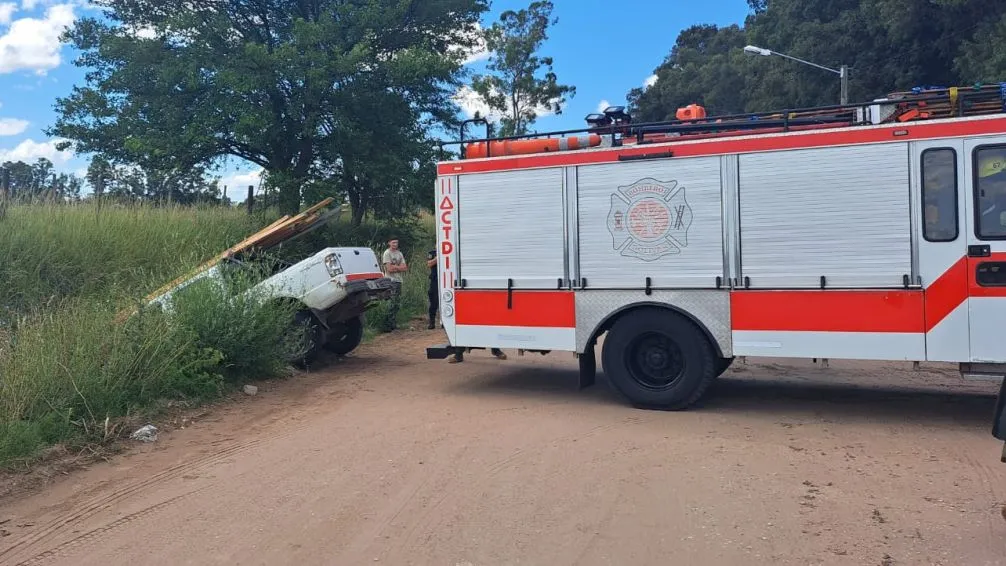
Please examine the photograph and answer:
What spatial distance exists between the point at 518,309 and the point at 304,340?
3497 millimetres

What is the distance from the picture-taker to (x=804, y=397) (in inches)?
335

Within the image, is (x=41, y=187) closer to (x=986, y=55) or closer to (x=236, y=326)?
(x=236, y=326)

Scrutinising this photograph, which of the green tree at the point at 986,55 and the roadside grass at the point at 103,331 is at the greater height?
the green tree at the point at 986,55

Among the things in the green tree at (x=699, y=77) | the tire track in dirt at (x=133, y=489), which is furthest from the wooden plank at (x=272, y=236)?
the green tree at (x=699, y=77)

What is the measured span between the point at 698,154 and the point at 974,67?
24768mm

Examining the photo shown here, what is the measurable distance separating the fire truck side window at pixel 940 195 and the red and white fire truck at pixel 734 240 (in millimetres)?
12

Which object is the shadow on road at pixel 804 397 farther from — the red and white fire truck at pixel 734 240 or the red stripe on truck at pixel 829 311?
the red stripe on truck at pixel 829 311

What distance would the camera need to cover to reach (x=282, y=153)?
20.0 meters

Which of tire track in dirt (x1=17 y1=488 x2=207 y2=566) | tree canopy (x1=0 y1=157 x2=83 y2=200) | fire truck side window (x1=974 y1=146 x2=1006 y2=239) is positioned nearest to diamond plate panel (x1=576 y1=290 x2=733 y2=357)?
fire truck side window (x1=974 y1=146 x2=1006 y2=239)

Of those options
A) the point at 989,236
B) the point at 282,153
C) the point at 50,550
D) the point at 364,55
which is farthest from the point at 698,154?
the point at 282,153

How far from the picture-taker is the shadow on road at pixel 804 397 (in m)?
7.58

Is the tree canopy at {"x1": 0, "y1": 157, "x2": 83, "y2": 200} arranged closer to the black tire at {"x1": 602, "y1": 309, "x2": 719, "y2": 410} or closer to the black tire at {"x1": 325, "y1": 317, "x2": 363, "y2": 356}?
the black tire at {"x1": 325, "y1": 317, "x2": 363, "y2": 356}

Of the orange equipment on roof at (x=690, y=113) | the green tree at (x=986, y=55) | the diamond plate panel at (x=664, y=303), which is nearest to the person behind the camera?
the diamond plate panel at (x=664, y=303)

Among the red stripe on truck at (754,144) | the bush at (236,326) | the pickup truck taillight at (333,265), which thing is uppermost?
the red stripe on truck at (754,144)
